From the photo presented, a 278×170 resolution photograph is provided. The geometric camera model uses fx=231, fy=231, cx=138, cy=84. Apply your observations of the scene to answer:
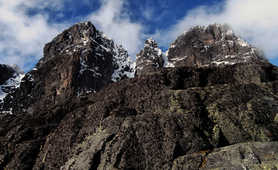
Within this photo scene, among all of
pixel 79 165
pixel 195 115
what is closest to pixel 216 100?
pixel 195 115

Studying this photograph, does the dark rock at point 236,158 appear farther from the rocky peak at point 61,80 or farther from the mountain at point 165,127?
the rocky peak at point 61,80

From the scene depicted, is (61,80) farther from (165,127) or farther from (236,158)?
(236,158)

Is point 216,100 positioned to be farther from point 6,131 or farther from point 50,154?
point 6,131

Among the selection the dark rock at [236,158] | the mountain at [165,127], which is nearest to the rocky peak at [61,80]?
the mountain at [165,127]

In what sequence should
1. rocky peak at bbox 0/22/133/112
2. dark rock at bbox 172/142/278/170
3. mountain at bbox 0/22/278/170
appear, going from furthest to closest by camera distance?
rocky peak at bbox 0/22/133/112 < mountain at bbox 0/22/278/170 < dark rock at bbox 172/142/278/170

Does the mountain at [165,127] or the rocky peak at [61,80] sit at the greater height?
the rocky peak at [61,80]

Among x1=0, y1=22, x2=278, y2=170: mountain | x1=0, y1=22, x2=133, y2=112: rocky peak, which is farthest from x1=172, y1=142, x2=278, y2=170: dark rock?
x1=0, y1=22, x2=133, y2=112: rocky peak

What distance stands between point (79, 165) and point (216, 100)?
48.6 ft

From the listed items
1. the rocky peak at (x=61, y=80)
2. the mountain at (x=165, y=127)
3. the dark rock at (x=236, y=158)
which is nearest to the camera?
the dark rock at (x=236, y=158)

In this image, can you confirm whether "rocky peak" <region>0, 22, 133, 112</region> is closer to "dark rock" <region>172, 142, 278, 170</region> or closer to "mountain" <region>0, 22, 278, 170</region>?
"mountain" <region>0, 22, 278, 170</region>

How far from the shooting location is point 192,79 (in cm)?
2856

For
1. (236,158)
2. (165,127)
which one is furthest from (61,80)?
(236,158)

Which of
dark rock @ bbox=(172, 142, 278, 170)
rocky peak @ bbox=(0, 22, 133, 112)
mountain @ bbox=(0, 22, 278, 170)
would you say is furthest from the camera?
rocky peak @ bbox=(0, 22, 133, 112)

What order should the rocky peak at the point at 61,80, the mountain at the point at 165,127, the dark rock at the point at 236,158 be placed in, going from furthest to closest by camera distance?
the rocky peak at the point at 61,80 → the mountain at the point at 165,127 → the dark rock at the point at 236,158
